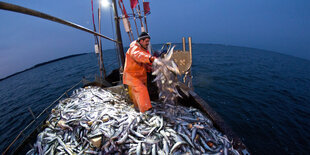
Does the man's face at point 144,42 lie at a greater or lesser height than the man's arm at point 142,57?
greater

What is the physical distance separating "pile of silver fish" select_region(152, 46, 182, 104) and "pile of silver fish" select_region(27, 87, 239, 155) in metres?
0.72

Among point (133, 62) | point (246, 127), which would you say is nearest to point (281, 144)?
point (246, 127)

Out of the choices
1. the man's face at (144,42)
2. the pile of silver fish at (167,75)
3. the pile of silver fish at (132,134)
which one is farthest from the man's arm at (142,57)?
the pile of silver fish at (132,134)

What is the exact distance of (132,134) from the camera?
3.40m

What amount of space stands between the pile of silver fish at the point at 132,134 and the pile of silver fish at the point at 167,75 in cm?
72

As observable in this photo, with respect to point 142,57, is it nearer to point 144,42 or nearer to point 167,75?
point 167,75

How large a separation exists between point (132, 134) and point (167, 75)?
80.9 inches

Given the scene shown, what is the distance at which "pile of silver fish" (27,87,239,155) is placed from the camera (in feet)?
10.2

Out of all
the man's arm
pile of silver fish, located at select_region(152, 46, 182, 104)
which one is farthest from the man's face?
pile of silver fish, located at select_region(152, 46, 182, 104)

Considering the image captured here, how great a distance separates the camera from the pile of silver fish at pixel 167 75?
2.82 m

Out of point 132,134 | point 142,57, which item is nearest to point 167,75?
point 142,57

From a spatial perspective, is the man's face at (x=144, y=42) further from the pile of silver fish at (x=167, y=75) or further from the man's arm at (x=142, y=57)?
the pile of silver fish at (x=167, y=75)

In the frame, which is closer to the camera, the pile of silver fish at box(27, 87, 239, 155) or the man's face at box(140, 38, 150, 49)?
the pile of silver fish at box(27, 87, 239, 155)

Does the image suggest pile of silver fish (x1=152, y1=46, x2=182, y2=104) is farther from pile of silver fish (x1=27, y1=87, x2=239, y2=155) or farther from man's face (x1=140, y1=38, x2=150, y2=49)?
man's face (x1=140, y1=38, x2=150, y2=49)
